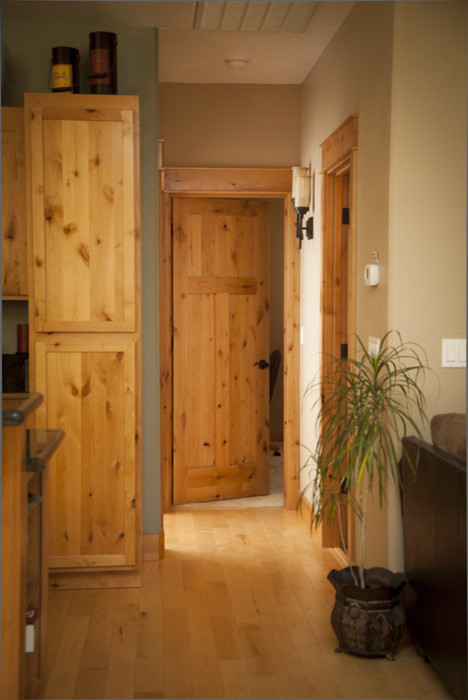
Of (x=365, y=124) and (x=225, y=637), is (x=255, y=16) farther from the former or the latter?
(x=225, y=637)

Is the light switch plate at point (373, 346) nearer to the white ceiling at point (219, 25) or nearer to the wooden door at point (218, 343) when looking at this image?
the white ceiling at point (219, 25)

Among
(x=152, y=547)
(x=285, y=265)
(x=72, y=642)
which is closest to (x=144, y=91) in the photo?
(x=285, y=265)

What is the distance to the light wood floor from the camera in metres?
2.84

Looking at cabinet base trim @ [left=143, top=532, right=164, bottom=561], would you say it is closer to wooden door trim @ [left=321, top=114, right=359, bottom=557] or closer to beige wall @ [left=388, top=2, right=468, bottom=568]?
wooden door trim @ [left=321, top=114, right=359, bottom=557]

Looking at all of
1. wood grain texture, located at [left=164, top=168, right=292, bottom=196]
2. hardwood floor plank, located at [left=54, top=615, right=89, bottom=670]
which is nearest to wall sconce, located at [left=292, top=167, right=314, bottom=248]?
wood grain texture, located at [left=164, top=168, right=292, bottom=196]

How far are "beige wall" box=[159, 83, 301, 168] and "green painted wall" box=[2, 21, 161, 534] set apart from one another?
40.2 inches

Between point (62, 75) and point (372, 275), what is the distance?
175cm

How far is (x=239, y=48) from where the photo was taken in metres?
4.51

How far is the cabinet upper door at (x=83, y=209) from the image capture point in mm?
3699

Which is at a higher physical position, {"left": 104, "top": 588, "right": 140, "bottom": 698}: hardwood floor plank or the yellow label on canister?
the yellow label on canister

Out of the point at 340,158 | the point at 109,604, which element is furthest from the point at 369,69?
the point at 109,604

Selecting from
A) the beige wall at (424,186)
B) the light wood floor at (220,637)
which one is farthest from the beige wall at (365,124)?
the light wood floor at (220,637)

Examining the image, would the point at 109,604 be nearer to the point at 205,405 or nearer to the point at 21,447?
Answer: the point at 21,447

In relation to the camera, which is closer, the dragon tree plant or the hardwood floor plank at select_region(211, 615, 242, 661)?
the dragon tree plant
